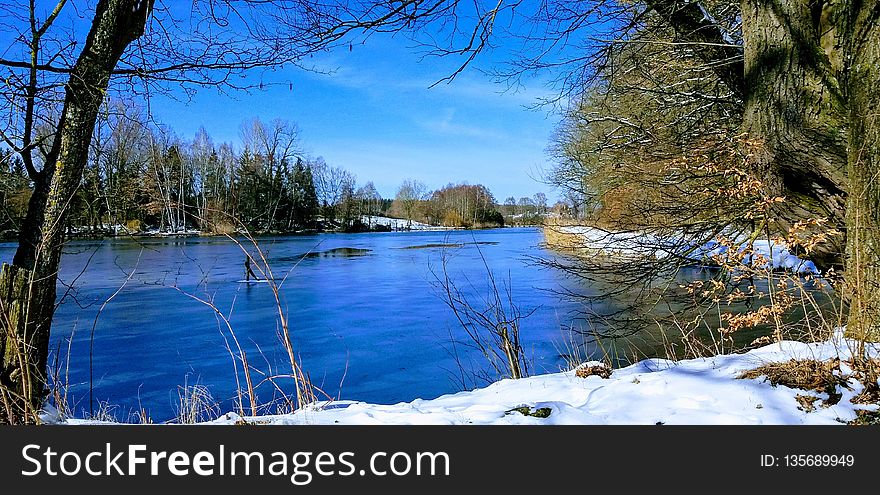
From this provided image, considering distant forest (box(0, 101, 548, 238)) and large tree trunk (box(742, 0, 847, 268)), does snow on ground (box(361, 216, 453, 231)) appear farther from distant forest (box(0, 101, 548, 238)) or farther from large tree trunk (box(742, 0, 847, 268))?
large tree trunk (box(742, 0, 847, 268))

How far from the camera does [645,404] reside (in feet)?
8.15

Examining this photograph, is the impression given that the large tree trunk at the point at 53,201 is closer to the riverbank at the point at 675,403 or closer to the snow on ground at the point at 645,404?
the riverbank at the point at 675,403

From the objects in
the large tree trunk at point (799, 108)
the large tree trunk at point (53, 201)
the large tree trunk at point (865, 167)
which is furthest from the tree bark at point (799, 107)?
the large tree trunk at point (53, 201)

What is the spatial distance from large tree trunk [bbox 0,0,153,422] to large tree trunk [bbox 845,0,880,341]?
4684 mm

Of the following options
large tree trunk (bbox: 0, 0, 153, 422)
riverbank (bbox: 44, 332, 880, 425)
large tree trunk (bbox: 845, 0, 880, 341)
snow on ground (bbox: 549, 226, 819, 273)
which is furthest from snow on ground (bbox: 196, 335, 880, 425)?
snow on ground (bbox: 549, 226, 819, 273)

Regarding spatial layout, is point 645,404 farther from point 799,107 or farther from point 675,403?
point 799,107

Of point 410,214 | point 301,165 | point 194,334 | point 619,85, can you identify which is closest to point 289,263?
point 194,334

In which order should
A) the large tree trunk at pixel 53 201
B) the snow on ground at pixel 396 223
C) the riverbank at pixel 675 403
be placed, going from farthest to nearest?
the snow on ground at pixel 396 223, the large tree trunk at pixel 53 201, the riverbank at pixel 675 403

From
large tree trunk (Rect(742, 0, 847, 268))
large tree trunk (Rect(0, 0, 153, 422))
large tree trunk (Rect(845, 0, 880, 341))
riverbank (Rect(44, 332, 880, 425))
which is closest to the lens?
riverbank (Rect(44, 332, 880, 425))

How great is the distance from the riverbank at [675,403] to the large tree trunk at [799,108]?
1330 mm

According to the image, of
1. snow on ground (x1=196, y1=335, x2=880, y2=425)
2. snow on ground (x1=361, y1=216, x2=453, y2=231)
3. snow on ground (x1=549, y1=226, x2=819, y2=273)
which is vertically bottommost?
snow on ground (x1=196, y1=335, x2=880, y2=425)

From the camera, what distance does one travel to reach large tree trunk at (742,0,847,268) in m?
3.78

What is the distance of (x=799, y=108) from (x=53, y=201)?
5.15 metres

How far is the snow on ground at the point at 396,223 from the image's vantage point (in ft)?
196
